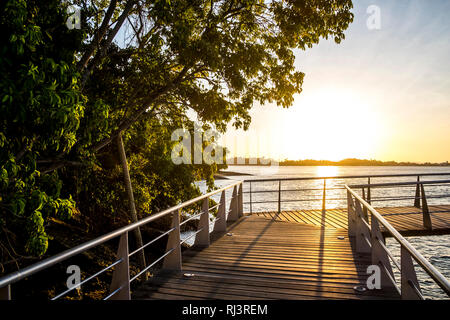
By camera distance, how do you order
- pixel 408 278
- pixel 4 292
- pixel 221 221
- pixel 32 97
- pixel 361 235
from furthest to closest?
1. pixel 221 221
2. pixel 361 235
3. pixel 32 97
4. pixel 408 278
5. pixel 4 292

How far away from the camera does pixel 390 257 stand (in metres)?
3.13

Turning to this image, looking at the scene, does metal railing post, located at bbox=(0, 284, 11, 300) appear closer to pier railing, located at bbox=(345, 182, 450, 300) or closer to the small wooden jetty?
the small wooden jetty

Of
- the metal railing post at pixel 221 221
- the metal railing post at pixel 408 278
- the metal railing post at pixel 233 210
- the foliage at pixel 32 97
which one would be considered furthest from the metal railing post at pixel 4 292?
the metal railing post at pixel 233 210

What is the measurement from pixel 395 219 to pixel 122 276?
26.9 feet

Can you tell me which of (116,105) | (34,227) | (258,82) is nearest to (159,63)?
(116,105)

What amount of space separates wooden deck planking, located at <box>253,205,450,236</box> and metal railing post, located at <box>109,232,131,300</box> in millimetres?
6064

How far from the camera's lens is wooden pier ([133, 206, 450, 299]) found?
355 cm

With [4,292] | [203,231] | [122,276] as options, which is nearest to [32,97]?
[122,276]

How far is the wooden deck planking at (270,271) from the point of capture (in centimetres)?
355

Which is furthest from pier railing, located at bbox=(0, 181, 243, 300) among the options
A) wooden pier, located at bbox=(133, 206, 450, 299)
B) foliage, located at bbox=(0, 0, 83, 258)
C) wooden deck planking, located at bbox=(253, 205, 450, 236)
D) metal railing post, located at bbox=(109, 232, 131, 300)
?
wooden deck planking, located at bbox=(253, 205, 450, 236)

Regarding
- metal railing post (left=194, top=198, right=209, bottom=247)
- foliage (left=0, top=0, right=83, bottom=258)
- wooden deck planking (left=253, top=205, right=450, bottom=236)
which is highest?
foliage (left=0, top=0, right=83, bottom=258)

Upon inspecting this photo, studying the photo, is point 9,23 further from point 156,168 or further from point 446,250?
point 446,250

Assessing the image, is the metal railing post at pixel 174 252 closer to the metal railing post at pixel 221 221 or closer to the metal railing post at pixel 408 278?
the metal railing post at pixel 221 221

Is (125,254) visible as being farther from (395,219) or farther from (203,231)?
(395,219)
